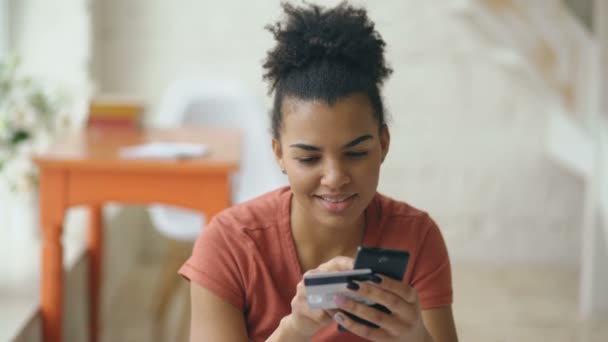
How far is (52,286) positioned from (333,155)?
123 centimetres

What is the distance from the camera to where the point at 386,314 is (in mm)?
1035

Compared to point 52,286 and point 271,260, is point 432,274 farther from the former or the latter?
point 52,286

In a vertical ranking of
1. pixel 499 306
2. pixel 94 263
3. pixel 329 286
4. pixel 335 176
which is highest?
pixel 335 176

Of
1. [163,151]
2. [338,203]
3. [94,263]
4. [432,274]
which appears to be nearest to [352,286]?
[338,203]

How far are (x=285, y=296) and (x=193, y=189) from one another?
81cm

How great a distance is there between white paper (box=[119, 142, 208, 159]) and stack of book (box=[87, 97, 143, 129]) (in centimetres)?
26

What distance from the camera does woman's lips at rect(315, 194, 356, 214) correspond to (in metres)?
1.13

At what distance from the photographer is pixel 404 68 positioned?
336cm

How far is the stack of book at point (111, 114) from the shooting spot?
7.95ft

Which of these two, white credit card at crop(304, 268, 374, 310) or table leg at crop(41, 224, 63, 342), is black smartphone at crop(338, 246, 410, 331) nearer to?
white credit card at crop(304, 268, 374, 310)

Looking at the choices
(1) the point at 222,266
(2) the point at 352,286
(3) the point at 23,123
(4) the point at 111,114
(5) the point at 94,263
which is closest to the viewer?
(2) the point at 352,286

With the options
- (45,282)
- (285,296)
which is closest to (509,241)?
(45,282)

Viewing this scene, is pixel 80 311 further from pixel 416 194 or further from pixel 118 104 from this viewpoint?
pixel 416 194

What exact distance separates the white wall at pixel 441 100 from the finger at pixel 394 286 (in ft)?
7.45
